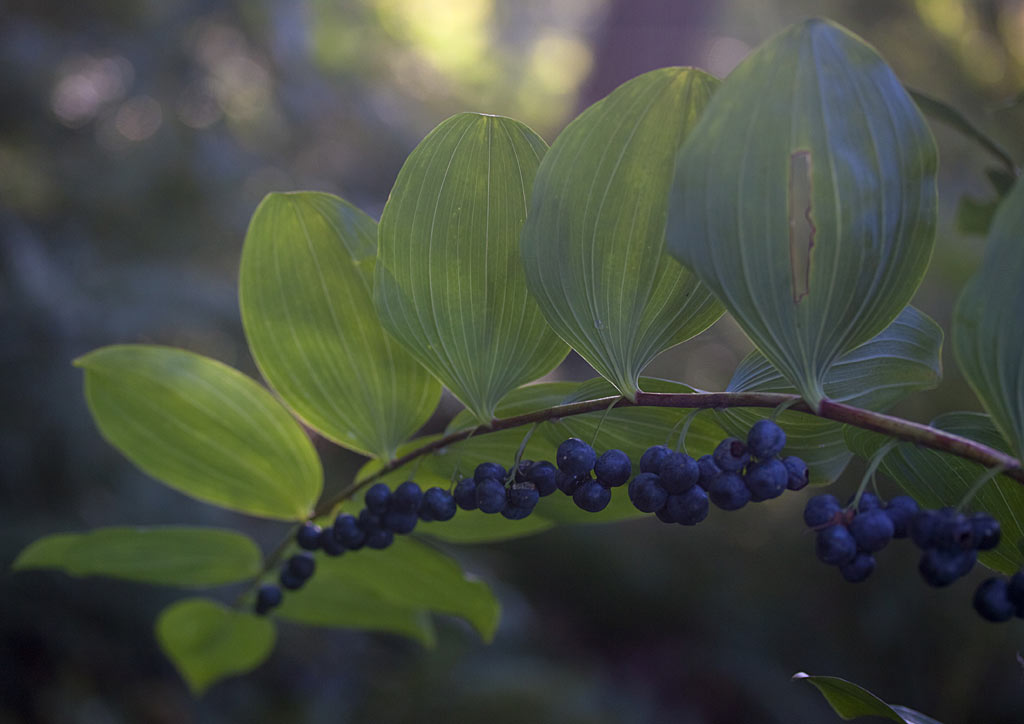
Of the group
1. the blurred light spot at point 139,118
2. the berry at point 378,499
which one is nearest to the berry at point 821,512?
the berry at point 378,499

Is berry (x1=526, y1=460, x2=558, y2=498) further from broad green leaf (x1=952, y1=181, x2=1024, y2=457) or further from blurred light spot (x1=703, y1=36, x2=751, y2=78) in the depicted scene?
blurred light spot (x1=703, y1=36, x2=751, y2=78)

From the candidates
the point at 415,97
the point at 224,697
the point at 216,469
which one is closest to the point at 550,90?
the point at 415,97

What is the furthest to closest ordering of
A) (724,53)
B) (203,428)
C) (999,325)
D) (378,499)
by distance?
1. (724,53)
2. (203,428)
3. (378,499)
4. (999,325)

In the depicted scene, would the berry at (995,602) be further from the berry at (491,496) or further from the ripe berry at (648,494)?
the berry at (491,496)

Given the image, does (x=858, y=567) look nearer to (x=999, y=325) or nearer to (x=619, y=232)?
(x=999, y=325)

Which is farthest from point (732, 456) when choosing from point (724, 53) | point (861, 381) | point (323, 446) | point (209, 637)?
point (724, 53)

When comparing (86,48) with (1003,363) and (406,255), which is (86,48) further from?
(1003,363)

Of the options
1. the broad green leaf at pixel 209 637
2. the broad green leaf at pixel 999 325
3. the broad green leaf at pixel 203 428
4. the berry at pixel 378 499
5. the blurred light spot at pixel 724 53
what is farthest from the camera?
the blurred light spot at pixel 724 53
